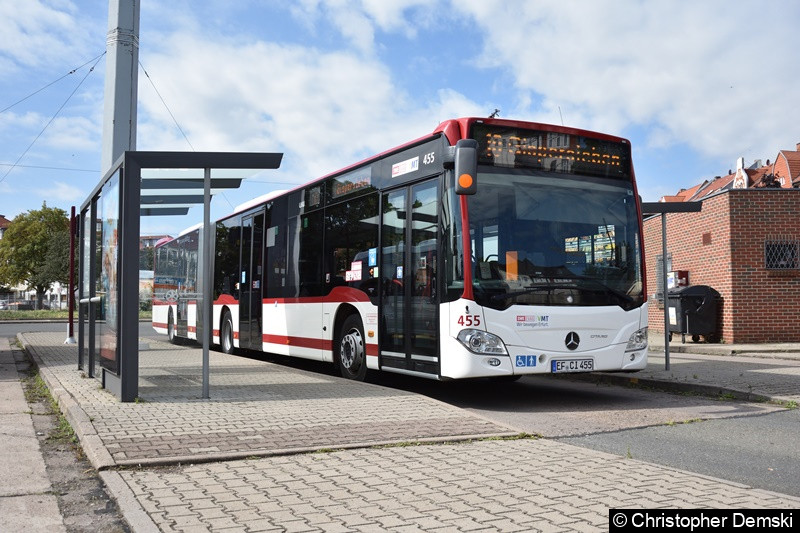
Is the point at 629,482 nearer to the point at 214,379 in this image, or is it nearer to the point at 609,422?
the point at 609,422

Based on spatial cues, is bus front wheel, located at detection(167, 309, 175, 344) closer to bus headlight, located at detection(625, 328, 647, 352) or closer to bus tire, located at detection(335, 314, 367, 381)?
bus tire, located at detection(335, 314, 367, 381)

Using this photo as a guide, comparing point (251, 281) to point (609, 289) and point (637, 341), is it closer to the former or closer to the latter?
point (609, 289)

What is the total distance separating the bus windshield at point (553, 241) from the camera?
8.63 m

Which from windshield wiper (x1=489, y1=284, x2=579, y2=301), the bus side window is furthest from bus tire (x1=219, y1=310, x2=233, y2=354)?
windshield wiper (x1=489, y1=284, x2=579, y2=301)

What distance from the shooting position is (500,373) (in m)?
8.48

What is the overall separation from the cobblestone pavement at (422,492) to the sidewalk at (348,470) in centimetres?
1

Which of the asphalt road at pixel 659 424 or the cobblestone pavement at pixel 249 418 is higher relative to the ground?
the cobblestone pavement at pixel 249 418

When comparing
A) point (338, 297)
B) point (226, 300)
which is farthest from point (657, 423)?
point (226, 300)

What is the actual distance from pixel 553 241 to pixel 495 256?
0.75 metres

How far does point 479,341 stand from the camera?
8477 mm

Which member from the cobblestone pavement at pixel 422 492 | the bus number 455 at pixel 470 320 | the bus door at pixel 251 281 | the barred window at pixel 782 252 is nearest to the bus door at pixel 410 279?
the bus number 455 at pixel 470 320

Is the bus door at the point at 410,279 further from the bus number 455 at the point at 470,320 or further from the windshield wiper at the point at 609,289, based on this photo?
the windshield wiper at the point at 609,289

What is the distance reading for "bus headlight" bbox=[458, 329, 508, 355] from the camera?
8.48 m

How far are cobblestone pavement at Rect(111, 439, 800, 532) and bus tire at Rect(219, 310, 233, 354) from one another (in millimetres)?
11223
